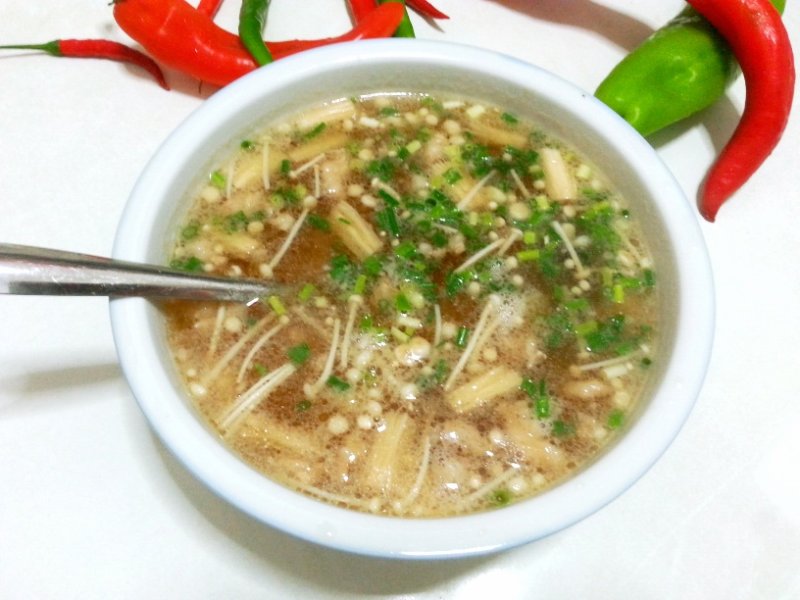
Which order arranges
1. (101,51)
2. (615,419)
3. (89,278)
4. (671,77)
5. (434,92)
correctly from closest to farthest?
(89,278) → (615,419) → (434,92) → (671,77) → (101,51)

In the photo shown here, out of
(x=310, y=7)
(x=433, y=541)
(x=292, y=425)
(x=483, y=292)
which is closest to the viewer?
(x=433, y=541)

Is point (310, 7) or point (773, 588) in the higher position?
point (310, 7)

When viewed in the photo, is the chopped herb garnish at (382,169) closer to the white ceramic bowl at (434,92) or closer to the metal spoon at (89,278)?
the white ceramic bowl at (434,92)

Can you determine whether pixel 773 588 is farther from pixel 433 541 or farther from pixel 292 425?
pixel 292 425

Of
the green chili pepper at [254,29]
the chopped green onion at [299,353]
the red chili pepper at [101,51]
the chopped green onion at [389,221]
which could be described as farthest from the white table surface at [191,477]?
the chopped green onion at [389,221]

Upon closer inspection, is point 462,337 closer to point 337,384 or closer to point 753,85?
point 337,384

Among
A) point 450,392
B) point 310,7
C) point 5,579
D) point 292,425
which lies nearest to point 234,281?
point 292,425

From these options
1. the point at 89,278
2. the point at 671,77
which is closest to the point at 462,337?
the point at 89,278
